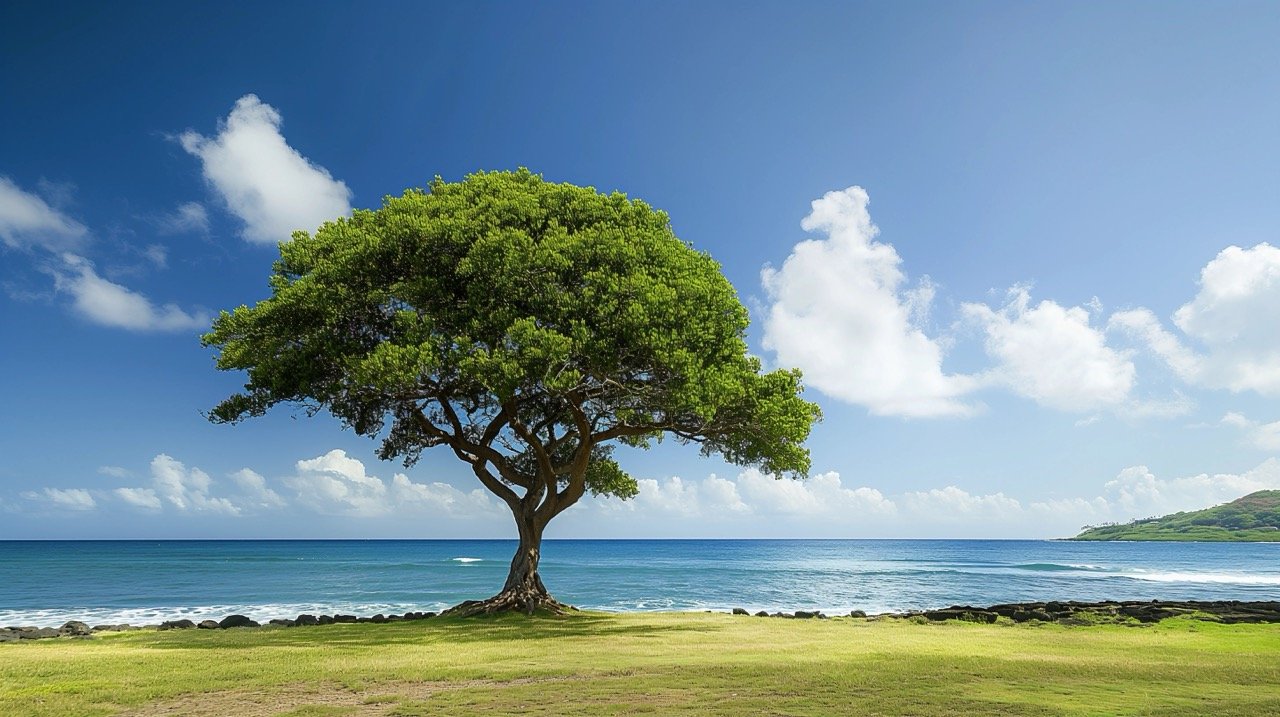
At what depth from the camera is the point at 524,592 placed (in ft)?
76.6

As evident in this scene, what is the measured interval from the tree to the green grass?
19.6 feet

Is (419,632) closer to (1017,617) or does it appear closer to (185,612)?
(1017,617)

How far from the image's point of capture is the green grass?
9.20m

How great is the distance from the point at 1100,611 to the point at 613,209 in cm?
2019

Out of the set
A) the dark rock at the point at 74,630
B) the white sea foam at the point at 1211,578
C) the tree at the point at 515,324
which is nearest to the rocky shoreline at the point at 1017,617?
the dark rock at the point at 74,630

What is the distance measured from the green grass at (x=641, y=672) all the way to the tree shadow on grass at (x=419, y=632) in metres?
0.10

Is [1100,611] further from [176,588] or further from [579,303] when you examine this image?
[176,588]

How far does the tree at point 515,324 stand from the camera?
18562mm

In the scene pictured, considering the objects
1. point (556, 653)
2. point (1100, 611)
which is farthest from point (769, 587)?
point (556, 653)

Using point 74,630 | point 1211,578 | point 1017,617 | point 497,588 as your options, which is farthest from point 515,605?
point 1211,578

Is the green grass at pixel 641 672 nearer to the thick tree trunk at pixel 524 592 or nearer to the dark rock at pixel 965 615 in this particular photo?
the thick tree trunk at pixel 524 592

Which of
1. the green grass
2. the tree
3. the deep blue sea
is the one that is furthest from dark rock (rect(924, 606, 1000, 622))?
the deep blue sea

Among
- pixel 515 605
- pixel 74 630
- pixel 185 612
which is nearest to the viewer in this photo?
pixel 74 630

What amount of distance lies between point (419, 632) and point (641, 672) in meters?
9.15
